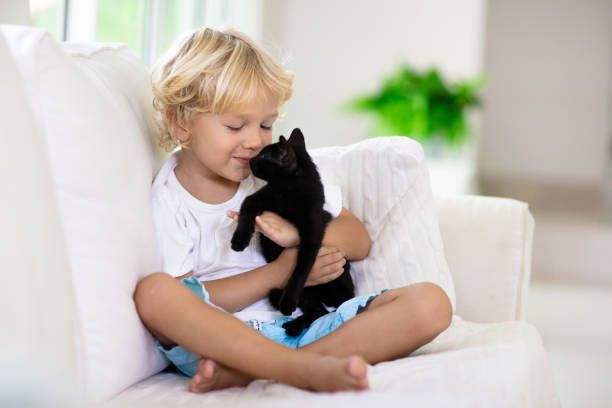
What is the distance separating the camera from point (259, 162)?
1206mm

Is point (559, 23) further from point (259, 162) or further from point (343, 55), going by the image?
point (259, 162)

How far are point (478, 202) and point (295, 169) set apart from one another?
0.61 metres

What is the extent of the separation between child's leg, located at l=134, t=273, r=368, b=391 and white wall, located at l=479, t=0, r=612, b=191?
20.1 feet

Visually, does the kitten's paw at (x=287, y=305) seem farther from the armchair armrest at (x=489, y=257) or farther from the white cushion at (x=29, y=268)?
the armchair armrest at (x=489, y=257)

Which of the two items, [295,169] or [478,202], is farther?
[478,202]

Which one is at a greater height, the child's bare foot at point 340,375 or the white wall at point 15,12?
the white wall at point 15,12

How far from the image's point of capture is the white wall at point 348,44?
13.3 feet

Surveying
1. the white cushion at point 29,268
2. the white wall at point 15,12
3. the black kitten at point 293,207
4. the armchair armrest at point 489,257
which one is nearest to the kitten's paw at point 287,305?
the black kitten at point 293,207

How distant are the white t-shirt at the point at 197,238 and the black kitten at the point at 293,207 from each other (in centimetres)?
8

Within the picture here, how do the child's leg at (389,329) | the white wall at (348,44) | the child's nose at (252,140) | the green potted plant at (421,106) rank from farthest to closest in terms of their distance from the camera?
1. the white wall at (348,44)
2. the green potted plant at (421,106)
3. the child's nose at (252,140)
4. the child's leg at (389,329)

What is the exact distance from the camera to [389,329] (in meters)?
1.07

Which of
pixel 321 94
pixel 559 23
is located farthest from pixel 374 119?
pixel 559 23

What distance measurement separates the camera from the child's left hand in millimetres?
1215

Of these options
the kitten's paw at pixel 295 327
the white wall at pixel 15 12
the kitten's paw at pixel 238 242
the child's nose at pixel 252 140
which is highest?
the white wall at pixel 15 12
